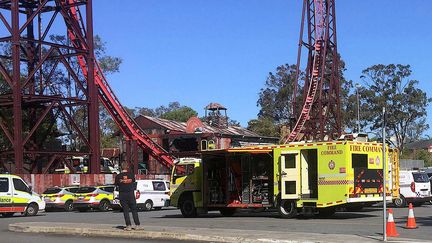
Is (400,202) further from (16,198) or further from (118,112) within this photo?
(118,112)

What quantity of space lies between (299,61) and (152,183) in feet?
83.3

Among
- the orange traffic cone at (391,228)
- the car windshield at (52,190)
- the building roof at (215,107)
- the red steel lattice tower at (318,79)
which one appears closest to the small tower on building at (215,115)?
the building roof at (215,107)

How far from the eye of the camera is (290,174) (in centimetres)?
2156

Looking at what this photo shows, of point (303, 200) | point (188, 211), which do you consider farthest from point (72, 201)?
point (303, 200)

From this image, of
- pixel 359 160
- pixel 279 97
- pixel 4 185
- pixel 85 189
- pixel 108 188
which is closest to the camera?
pixel 359 160

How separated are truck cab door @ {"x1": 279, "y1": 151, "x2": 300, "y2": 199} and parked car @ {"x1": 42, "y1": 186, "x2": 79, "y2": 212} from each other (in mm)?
16151

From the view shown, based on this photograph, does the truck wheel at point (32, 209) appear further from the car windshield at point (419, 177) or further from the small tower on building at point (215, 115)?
the small tower on building at point (215, 115)

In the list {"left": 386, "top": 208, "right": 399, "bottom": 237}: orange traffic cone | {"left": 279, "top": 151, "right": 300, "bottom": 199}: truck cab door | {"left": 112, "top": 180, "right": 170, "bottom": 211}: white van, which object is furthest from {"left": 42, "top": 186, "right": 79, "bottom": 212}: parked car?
{"left": 386, "top": 208, "right": 399, "bottom": 237}: orange traffic cone

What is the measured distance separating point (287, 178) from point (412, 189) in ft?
30.0

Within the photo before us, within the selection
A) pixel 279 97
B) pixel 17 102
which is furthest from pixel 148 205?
pixel 279 97

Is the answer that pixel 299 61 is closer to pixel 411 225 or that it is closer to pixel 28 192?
pixel 28 192

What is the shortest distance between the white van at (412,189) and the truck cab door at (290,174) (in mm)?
8602

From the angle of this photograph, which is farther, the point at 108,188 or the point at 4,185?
the point at 108,188

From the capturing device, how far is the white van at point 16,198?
2670cm
